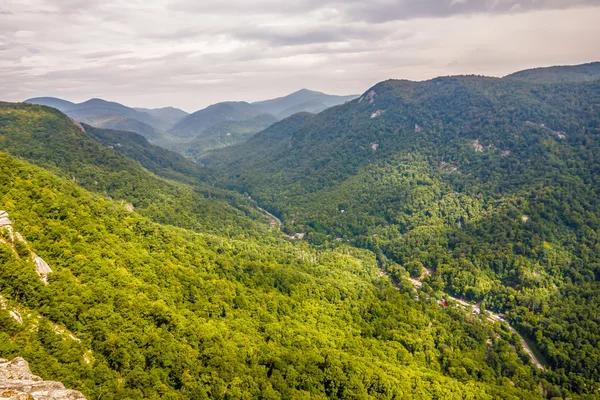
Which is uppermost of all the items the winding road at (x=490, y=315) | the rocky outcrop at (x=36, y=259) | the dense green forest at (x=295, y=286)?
the rocky outcrop at (x=36, y=259)

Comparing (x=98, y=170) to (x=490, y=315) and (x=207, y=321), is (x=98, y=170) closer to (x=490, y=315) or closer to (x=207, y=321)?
(x=207, y=321)

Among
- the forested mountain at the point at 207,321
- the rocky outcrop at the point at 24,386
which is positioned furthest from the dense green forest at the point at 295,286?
the rocky outcrop at the point at 24,386

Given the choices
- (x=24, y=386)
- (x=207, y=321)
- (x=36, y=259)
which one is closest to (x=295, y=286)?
(x=207, y=321)

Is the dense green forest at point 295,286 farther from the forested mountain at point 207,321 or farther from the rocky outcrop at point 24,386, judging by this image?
the rocky outcrop at point 24,386

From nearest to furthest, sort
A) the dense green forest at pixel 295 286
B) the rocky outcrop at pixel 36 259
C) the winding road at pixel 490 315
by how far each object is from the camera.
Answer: the rocky outcrop at pixel 36 259 < the dense green forest at pixel 295 286 < the winding road at pixel 490 315

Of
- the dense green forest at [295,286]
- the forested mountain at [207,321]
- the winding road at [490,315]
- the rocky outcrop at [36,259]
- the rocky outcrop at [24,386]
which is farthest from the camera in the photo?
the winding road at [490,315]

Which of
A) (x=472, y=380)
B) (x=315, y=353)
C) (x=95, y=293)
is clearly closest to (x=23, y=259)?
(x=95, y=293)
